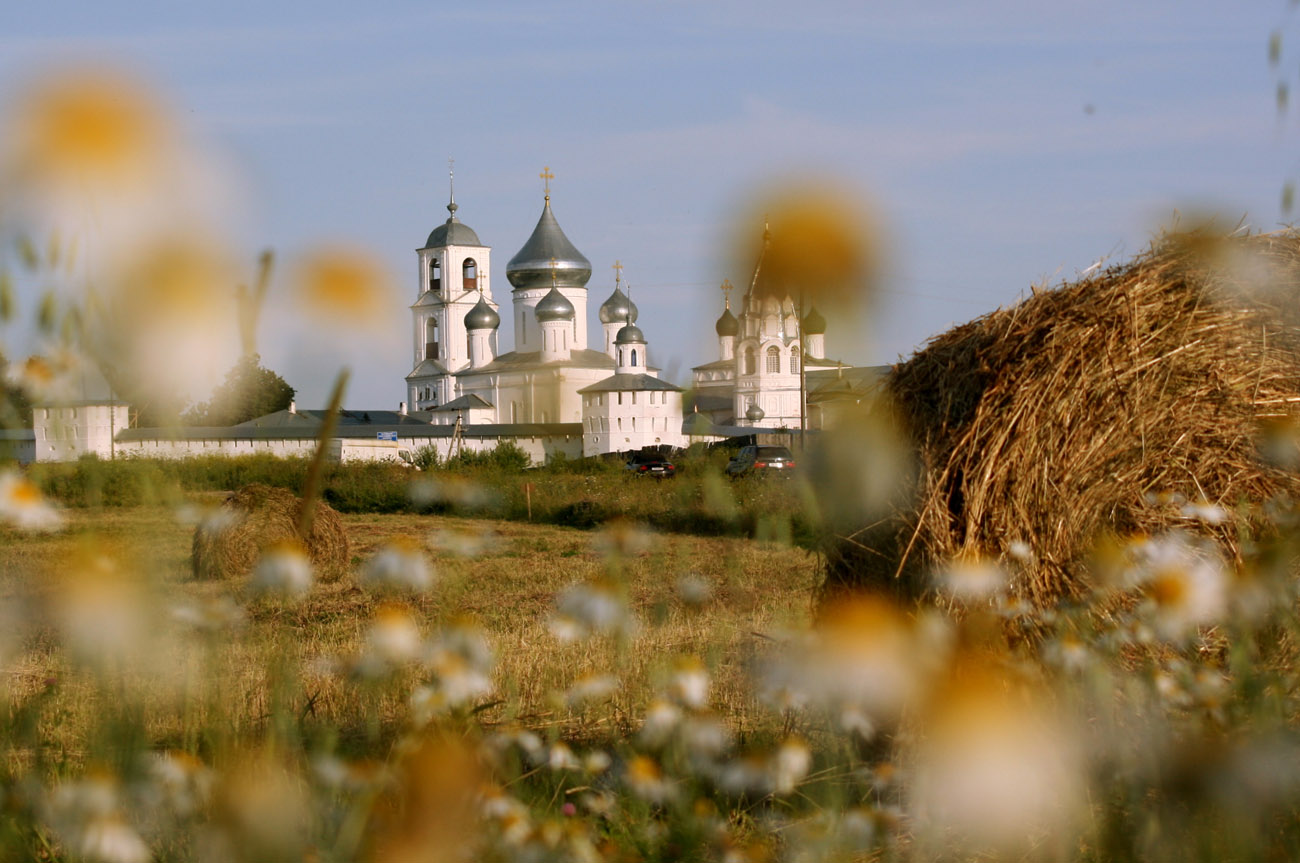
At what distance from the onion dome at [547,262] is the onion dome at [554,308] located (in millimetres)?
3054

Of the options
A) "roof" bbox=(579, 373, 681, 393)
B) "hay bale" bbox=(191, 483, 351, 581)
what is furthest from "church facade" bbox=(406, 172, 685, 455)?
"hay bale" bbox=(191, 483, 351, 581)

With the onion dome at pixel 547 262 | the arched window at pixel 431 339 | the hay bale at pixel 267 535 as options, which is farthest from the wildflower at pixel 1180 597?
the arched window at pixel 431 339

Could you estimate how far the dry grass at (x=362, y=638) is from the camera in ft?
5.89

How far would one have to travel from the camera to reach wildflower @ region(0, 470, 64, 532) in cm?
172

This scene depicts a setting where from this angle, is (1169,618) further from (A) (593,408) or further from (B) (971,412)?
(A) (593,408)

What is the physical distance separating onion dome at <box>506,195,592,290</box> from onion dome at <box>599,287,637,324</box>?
10.8ft

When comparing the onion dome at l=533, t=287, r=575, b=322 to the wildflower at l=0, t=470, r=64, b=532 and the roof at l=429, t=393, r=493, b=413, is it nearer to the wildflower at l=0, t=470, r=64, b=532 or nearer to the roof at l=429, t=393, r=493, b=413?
the roof at l=429, t=393, r=493, b=413

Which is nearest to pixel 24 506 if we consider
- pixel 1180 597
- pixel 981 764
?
pixel 981 764

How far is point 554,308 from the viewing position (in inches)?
3553

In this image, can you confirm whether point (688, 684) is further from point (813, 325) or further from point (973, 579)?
point (973, 579)

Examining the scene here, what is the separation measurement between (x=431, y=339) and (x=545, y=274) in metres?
14.1

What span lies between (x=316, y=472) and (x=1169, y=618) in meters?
1.56

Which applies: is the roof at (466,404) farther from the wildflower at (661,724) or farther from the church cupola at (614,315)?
the wildflower at (661,724)

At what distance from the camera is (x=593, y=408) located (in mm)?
77188
